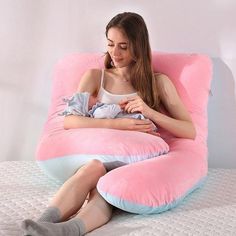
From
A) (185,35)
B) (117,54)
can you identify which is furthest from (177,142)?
(185,35)

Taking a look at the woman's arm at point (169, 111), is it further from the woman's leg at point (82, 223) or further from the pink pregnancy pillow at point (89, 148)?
the woman's leg at point (82, 223)

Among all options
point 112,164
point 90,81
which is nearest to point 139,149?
point 112,164

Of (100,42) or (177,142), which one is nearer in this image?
(177,142)

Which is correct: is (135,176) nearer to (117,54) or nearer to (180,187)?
(180,187)

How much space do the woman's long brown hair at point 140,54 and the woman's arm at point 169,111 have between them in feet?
0.12

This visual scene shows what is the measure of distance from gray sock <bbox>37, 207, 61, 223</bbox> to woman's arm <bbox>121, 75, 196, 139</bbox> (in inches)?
22.9

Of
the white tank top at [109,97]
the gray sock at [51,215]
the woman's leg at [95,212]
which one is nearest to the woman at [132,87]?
the white tank top at [109,97]

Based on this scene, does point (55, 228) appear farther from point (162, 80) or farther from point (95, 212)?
point (162, 80)

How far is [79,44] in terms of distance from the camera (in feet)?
7.50

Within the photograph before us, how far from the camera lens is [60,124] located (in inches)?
74.7

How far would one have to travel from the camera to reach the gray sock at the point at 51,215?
1.31 metres

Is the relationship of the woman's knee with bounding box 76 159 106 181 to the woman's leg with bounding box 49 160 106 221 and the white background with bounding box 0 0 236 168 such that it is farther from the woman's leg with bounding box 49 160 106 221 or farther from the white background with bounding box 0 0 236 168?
the white background with bounding box 0 0 236 168

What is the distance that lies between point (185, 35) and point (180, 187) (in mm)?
926

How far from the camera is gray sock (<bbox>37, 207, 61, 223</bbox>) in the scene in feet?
4.31
